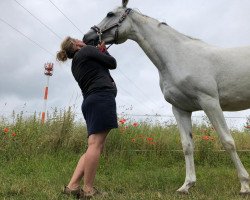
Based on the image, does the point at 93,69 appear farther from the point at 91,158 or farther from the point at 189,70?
the point at 189,70

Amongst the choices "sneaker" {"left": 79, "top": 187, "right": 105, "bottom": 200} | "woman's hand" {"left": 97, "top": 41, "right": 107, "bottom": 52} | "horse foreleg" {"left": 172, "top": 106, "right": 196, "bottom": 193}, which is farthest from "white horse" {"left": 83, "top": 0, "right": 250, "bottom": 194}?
"sneaker" {"left": 79, "top": 187, "right": 105, "bottom": 200}

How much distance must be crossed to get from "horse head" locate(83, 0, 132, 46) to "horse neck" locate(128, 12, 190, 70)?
0.12 metres

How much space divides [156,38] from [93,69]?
1.17 meters

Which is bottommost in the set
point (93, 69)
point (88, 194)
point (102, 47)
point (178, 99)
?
point (88, 194)

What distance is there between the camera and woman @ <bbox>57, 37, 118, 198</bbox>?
4.18 m

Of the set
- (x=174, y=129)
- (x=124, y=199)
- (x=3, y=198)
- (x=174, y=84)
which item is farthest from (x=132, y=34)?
(x=174, y=129)

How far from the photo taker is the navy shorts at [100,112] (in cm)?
416

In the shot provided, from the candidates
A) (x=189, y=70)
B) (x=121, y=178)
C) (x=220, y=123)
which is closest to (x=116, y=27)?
(x=189, y=70)

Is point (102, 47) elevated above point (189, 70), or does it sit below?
above

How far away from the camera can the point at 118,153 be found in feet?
26.2

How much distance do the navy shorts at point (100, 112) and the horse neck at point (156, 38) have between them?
1.10m

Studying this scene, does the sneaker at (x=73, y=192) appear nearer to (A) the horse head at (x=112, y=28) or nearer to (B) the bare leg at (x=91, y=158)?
(B) the bare leg at (x=91, y=158)

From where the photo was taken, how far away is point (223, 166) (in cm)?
770

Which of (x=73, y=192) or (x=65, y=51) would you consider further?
(x=65, y=51)
